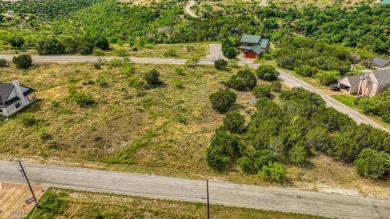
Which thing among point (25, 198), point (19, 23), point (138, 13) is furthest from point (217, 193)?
point (19, 23)

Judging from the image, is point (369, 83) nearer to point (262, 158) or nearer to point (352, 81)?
point (352, 81)

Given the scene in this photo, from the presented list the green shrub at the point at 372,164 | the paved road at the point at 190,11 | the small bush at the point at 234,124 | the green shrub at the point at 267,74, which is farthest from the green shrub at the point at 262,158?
the paved road at the point at 190,11

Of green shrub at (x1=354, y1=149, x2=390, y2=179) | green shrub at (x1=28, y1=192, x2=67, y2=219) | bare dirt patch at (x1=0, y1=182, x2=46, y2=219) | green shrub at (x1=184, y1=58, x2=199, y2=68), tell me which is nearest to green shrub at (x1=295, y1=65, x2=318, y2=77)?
green shrub at (x1=184, y1=58, x2=199, y2=68)

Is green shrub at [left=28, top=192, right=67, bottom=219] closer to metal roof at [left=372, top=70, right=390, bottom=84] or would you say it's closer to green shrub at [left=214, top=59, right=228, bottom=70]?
green shrub at [left=214, top=59, right=228, bottom=70]

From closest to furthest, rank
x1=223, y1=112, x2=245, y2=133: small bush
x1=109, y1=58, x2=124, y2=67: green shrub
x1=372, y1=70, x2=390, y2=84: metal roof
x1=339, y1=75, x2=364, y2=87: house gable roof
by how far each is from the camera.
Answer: x1=223, y1=112, x2=245, y2=133: small bush, x1=372, y1=70, x2=390, y2=84: metal roof, x1=339, y1=75, x2=364, y2=87: house gable roof, x1=109, y1=58, x2=124, y2=67: green shrub

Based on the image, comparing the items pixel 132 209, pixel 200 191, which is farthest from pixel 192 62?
pixel 132 209

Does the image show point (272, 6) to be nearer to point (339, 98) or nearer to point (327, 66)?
point (327, 66)

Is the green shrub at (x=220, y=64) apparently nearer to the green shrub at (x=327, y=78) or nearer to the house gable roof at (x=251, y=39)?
the green shrub at (x=327, y=78)
